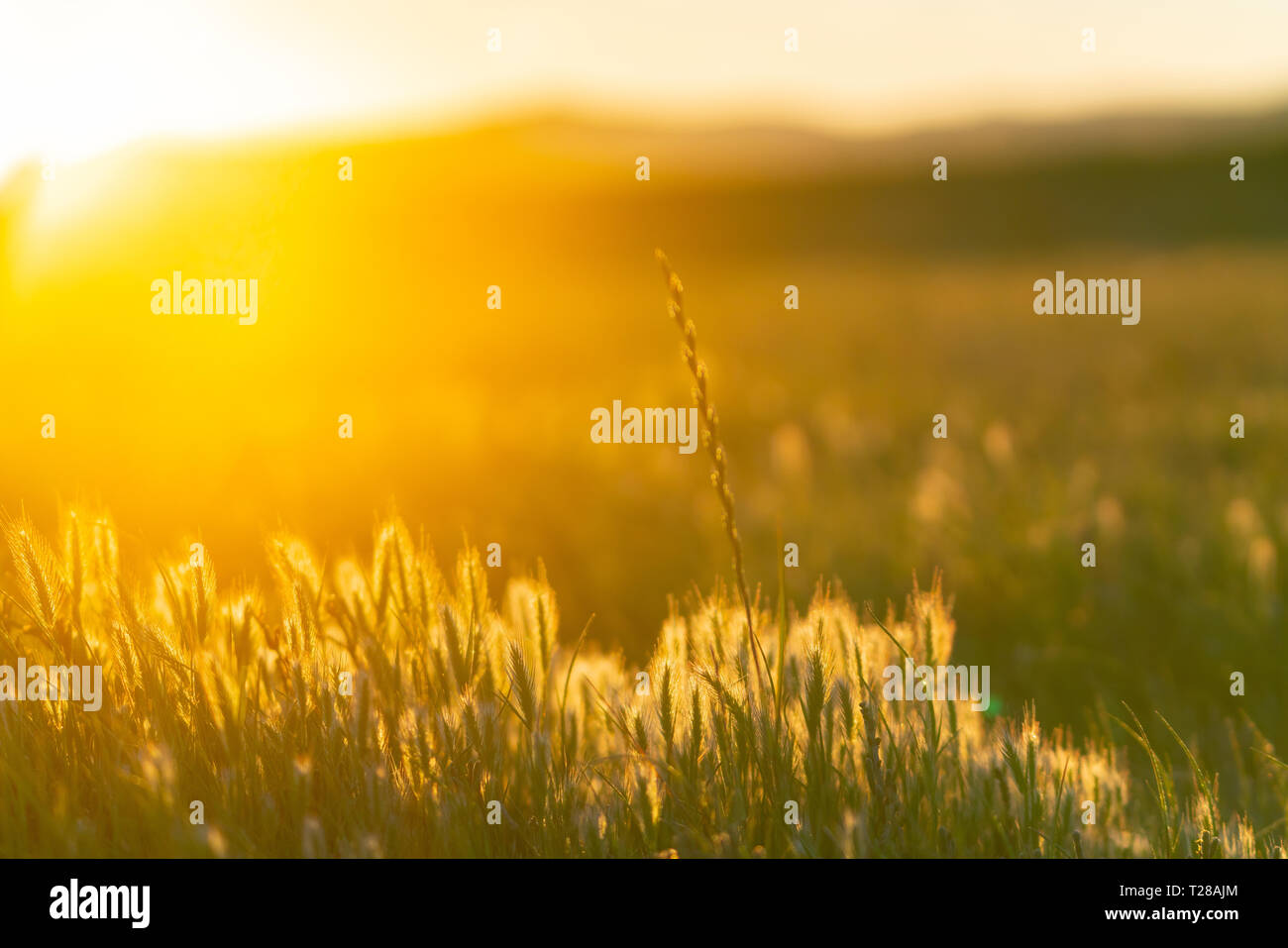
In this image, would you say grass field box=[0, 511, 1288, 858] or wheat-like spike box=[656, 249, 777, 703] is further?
grass field box=[0, 511, 1288, 858]

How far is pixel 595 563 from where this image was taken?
6316 mm

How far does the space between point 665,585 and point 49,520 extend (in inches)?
124

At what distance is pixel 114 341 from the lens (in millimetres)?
11383

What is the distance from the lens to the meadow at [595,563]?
2.20 metres

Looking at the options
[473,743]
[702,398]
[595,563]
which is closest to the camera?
[702,398]

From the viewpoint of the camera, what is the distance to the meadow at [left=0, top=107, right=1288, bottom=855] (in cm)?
220

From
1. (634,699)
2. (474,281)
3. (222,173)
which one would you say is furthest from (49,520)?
(474,281)

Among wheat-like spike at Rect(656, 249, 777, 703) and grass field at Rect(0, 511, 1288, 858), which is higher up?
wheat-like spike at Rect(656, 249, 777, 703)

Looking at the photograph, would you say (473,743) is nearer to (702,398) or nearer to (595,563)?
(702,398)

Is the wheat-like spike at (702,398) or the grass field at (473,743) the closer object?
the wheat-like spike at (702,398)

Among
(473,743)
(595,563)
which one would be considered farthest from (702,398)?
(595,563)

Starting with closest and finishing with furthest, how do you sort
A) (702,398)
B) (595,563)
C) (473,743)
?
A: (702,398), (473,743), (595,563)

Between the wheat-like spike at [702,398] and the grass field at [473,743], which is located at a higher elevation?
the wheat-like spike at [702,398]
